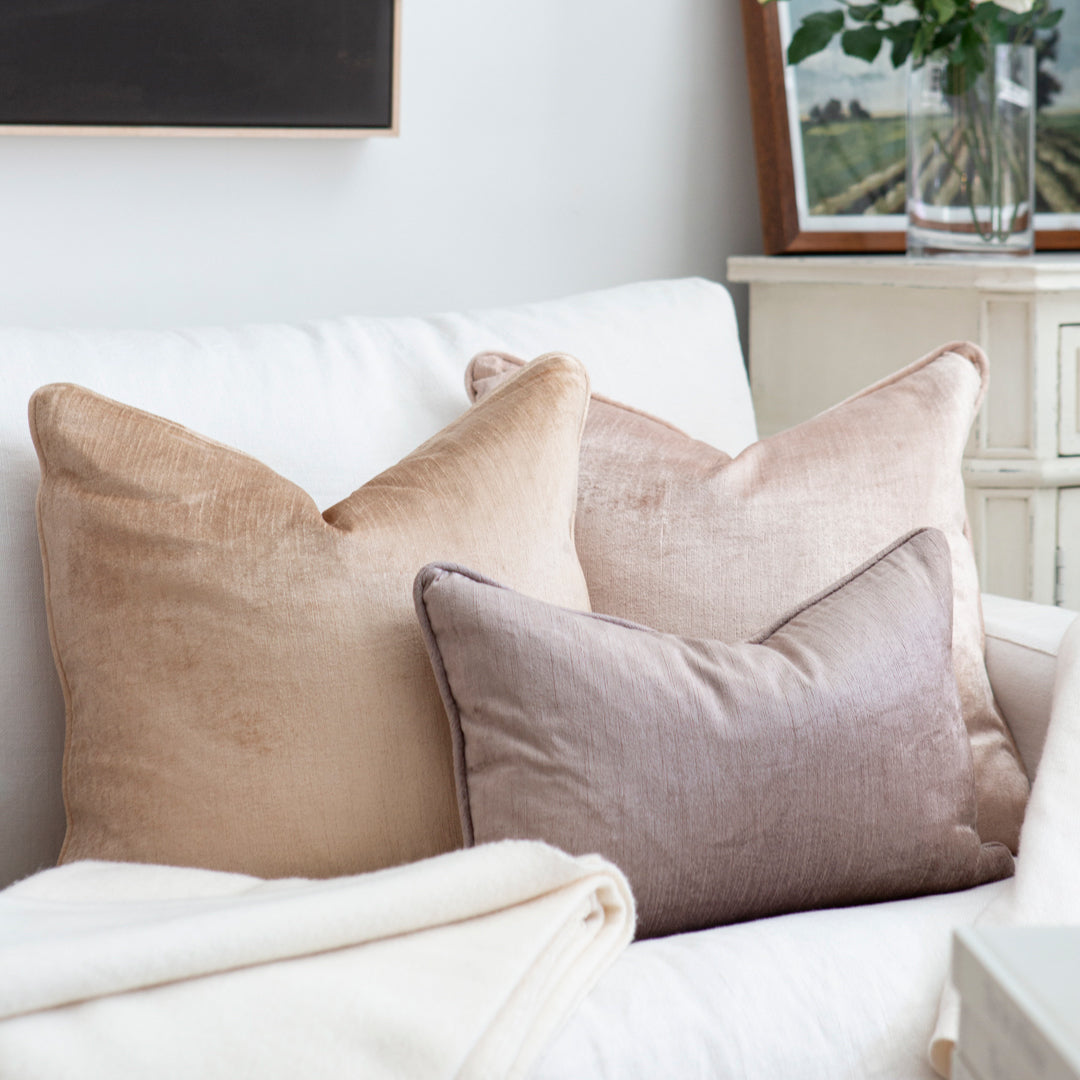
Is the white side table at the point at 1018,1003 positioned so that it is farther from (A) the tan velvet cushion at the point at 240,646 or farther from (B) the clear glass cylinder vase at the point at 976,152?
(B) the clear glass cylinder vase at the point at 976,152

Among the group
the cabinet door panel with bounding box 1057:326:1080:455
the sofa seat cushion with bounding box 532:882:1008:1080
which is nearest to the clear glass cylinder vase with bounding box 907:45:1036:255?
the cabinet door panel with bounding box 1057:326:1080:455

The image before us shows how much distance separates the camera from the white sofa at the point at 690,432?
0.74 metres

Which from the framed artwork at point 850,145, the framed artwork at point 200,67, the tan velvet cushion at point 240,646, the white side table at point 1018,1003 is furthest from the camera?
the framed artwork at point 850,145

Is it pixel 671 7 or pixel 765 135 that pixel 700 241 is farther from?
pixel 671 7

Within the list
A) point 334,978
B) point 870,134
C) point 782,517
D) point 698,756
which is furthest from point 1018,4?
point 334,978

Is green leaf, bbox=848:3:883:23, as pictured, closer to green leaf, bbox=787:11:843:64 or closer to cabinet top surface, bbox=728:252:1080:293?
green leaf, bbox=787:11:843:64

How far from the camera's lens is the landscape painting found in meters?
1.76

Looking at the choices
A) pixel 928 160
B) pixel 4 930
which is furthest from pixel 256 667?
pixel 928 160

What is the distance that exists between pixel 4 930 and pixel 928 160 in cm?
136

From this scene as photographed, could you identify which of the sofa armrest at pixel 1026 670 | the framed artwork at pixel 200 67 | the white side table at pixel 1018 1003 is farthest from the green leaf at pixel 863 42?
the white side table at pixel 1018 1003

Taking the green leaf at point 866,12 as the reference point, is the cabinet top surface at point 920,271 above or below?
below

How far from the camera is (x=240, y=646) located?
0.91 metres

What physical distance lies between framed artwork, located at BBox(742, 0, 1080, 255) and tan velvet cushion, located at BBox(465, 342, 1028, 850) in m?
0.70

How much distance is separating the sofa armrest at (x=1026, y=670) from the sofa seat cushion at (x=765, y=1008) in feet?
1.18
